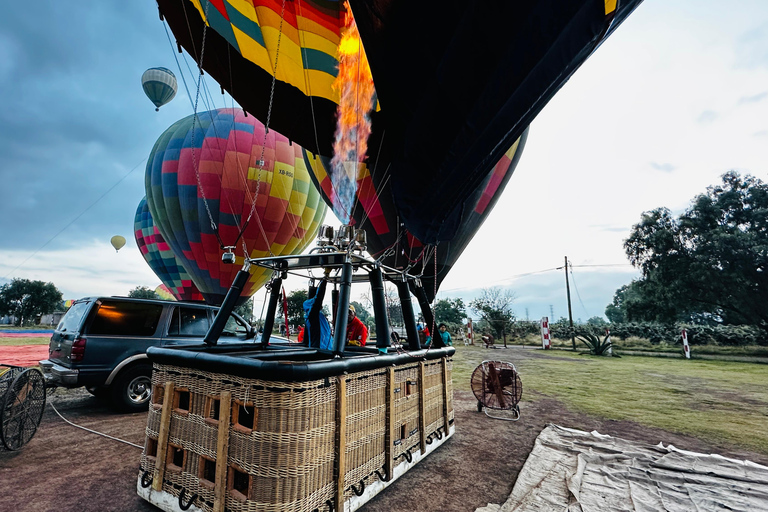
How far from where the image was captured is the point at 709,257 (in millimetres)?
24938

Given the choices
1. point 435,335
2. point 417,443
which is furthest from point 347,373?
point 435,335

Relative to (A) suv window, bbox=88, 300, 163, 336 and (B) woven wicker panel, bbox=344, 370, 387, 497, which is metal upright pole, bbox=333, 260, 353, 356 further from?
(A) suv window, bbox=88, 300, 163, 336

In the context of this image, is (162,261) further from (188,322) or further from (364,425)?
(364,425)

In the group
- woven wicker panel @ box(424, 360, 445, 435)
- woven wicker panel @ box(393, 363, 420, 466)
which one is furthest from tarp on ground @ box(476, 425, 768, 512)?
woven wicker panel @ box(424, 360, 445, 435)

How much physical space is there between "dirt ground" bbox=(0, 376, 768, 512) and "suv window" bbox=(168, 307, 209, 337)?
4.90 ft

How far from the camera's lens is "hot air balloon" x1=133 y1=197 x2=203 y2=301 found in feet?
67.0

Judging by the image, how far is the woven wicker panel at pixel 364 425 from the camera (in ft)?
8.94

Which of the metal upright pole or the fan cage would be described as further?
the fan cage

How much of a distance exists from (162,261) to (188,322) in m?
17.4

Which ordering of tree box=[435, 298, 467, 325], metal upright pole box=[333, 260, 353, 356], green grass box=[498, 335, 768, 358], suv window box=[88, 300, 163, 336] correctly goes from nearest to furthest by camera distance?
metal upright pole box=[333, 260, 353, 356] → suv window box=[88, 300, 163, 336] → green grass box=[498, 335, 768, 358] → tree box=[435, 298, 467, 325]

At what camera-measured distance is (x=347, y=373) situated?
8.76 feet

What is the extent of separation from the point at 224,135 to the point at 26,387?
1318 centimetres

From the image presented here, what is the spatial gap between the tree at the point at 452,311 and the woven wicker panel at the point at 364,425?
144 feet

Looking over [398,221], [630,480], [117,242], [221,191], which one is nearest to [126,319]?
[398,221]
